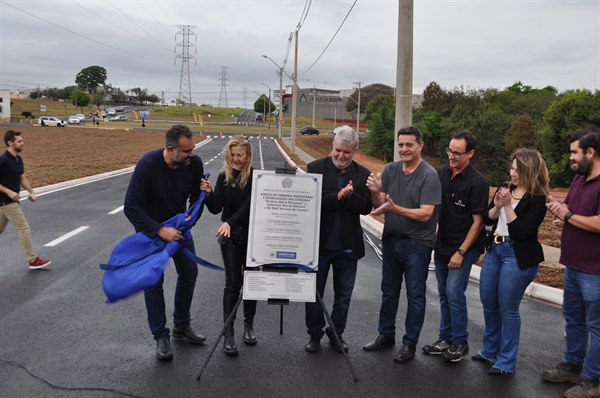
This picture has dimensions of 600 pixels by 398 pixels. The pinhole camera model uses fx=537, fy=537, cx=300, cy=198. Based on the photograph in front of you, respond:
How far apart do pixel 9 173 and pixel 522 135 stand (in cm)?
5163

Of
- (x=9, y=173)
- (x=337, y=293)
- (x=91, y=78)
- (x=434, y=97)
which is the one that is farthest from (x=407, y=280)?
(x=91, y=78)

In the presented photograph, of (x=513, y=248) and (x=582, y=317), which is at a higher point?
(x=513, y=248)

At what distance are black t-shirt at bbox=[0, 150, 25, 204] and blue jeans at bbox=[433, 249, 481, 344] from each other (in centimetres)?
593

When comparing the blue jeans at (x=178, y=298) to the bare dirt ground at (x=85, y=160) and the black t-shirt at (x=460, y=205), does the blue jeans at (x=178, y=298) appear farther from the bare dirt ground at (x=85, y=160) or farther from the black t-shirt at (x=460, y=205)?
the bare dirt ground at (x=85, y=160)

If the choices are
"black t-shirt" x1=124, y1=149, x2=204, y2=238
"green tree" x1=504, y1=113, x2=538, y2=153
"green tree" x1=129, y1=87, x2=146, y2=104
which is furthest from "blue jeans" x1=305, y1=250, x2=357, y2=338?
"green tree" x1=129, y1=87, x2=146, y2=104

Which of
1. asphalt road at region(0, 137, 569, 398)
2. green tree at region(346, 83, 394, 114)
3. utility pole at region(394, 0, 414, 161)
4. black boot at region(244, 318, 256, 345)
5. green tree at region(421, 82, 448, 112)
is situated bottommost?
Result: asphalt road at region(0, 137, 569, 398)

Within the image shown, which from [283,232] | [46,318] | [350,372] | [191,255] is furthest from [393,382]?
[46,318]

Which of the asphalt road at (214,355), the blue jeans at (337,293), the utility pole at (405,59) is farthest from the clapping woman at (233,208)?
the utility pole at (405,59)

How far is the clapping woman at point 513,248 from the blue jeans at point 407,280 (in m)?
0.56

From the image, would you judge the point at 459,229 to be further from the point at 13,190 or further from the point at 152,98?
the point at 152,98

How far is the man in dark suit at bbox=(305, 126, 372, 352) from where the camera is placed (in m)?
4.89

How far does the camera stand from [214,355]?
502 centimetres

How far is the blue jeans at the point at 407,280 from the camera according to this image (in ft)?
16.5

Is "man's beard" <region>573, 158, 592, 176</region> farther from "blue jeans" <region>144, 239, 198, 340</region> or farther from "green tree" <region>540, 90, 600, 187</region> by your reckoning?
"green tree" <region>540, 90, 600, 187</region>
